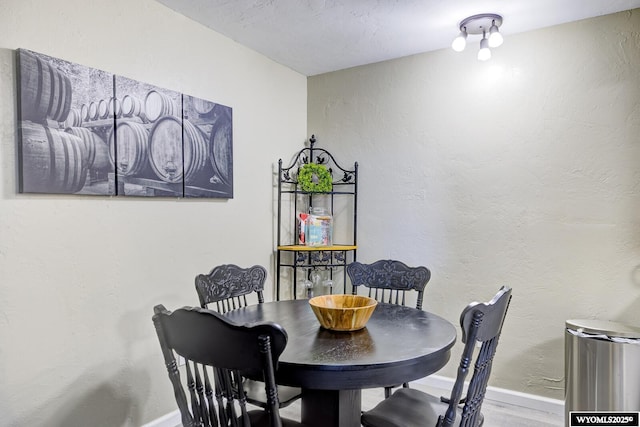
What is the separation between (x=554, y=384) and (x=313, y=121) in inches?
103

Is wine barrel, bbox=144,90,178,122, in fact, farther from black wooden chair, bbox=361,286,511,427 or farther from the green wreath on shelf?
black wooden chair, bbox=361,286,511,427

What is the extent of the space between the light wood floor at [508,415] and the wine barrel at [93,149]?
1.82 metres

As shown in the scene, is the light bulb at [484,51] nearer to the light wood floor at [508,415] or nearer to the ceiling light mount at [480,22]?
the ceiling light mount at [480,22]

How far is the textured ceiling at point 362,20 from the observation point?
2.35m

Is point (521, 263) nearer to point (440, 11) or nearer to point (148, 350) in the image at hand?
point (440, 11)

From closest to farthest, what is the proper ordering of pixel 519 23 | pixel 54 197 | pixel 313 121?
pixel 54 197 < pixel 519 23 < pixel 313 121

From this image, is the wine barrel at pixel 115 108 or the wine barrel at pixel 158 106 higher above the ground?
the wine barrel at pixel 158 106

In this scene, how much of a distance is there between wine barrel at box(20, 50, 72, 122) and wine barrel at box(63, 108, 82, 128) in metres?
0.02

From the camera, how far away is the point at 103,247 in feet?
6.90

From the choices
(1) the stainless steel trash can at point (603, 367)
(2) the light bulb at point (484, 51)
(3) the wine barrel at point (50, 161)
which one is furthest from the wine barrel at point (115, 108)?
(1) the stainless steel trash can at point (603, 367)

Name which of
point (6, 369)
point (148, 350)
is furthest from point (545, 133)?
point (6, 369)

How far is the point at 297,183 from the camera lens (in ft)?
11.1

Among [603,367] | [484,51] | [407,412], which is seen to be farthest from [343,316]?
[484,51]

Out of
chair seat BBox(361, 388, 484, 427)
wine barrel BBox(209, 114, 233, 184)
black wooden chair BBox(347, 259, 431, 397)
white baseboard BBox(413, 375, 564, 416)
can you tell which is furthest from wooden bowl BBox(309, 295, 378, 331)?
white baseboard BBox(413, 375, 564, 416)
